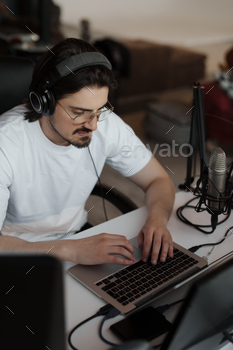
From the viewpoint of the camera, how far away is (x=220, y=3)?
3.25 m

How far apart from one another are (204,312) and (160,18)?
10.9 feet

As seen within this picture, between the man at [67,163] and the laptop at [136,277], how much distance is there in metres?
0.02

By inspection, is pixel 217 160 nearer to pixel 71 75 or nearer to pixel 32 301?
pixel 71 75

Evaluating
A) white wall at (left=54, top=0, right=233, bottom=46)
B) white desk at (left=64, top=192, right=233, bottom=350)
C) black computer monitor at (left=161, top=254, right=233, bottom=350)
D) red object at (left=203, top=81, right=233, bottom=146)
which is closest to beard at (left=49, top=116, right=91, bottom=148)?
white desk at (left=64, top=192, right=233, bottom=350)

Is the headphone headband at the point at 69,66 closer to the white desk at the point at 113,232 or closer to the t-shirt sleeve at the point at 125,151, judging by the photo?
the t-shirt sleeve at the point at 125,151

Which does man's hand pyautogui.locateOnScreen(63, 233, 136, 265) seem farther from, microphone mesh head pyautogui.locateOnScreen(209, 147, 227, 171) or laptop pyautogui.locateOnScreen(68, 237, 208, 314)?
microphone mesh head pyautogui.locateOnScreen(209, 147, 227, 171)

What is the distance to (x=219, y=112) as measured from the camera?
9.00ft

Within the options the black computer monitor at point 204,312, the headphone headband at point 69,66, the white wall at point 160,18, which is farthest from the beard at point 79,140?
the white wall at point 160,18

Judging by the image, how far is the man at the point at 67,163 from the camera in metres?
0.92

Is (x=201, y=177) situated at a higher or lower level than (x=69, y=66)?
lower

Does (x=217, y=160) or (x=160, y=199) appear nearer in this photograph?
(x=217, y=160)

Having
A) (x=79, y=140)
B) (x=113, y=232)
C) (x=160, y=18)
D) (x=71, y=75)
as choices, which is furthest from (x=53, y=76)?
(x=160, y=18)

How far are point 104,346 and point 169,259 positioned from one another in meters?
0.29

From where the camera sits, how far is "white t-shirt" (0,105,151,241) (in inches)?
42.4
